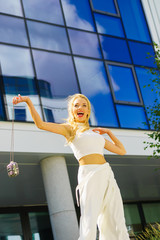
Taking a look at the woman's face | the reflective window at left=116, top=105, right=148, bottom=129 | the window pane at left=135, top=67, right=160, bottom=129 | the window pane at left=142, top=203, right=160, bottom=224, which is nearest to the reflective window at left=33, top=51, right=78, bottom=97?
the reflective window at left=116, top=105, right=148, bottom=129

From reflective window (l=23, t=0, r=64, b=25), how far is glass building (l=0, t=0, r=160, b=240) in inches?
1.2

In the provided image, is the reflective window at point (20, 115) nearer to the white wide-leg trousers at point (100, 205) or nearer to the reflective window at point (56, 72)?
the reflective window at point (56, 72)

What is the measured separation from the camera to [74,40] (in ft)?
40.6

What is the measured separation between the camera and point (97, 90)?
1226 cm

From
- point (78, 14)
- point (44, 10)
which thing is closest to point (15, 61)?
point (44, 10)

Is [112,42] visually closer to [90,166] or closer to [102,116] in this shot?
[102,116]

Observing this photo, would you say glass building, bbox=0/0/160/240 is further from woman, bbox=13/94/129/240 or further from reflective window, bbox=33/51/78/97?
woman, bbox=13/94/129/240

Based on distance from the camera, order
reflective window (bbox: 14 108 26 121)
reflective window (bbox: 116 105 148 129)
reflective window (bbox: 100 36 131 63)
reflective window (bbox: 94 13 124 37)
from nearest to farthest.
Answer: reflective window (bbox: 14 108 26 121) < reflective window (bbox: 116 105 148 129) < reflective window (bbox: 100 36 131 63) < reflective window (bbox: 94 13 124 37)

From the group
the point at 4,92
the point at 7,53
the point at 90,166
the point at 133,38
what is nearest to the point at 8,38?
the point at 7,53

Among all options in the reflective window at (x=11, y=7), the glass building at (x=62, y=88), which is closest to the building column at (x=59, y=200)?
the glass building at (x=62, y=88)

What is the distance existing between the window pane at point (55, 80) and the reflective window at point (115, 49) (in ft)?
4.86

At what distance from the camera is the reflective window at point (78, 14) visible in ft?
41.6

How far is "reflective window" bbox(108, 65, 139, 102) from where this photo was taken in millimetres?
12734

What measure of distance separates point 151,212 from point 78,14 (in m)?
9.41
